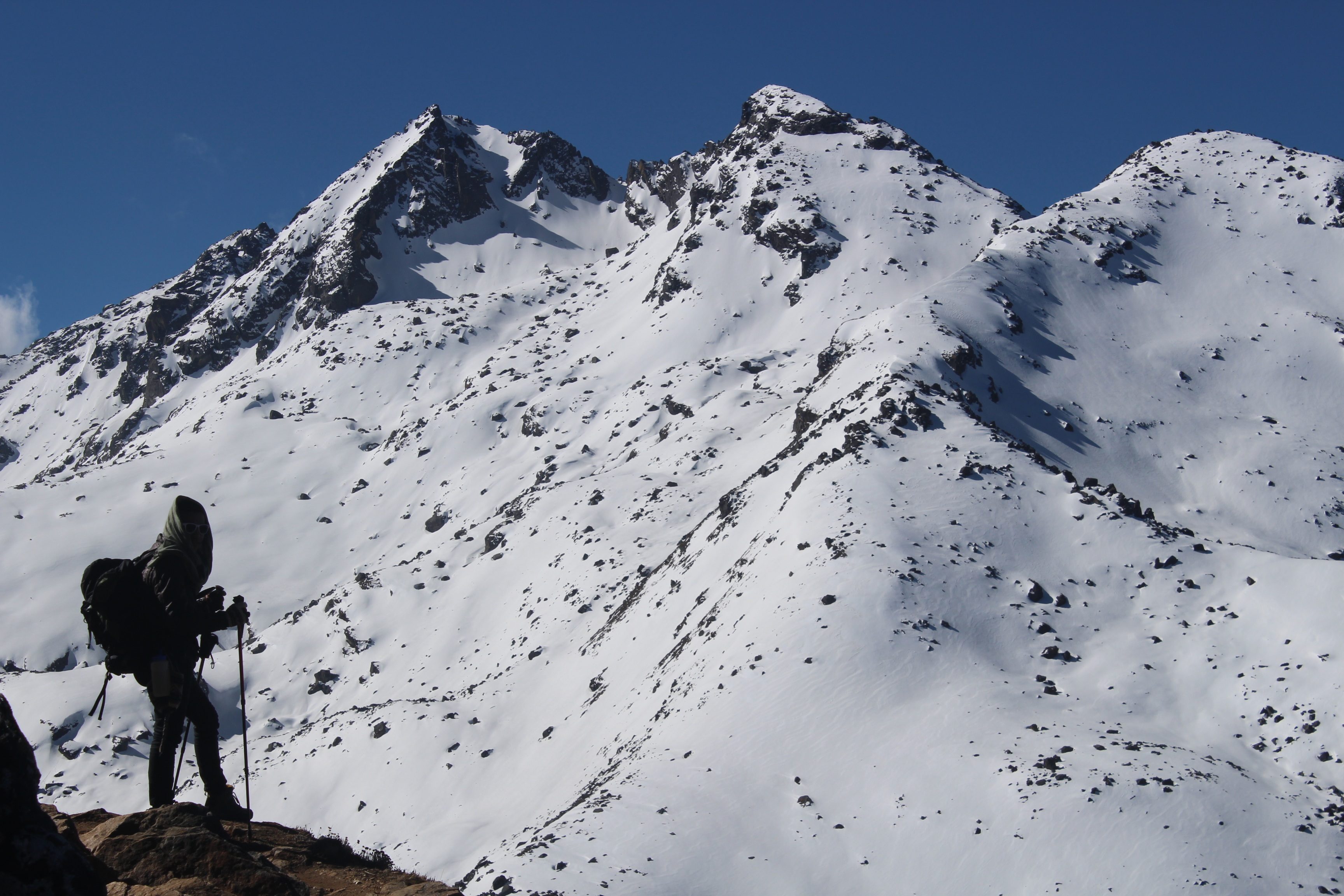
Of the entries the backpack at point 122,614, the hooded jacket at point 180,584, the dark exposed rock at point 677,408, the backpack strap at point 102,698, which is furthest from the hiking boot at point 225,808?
the dark exposed rock at point 677,408

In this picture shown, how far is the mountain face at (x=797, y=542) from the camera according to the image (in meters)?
22.0

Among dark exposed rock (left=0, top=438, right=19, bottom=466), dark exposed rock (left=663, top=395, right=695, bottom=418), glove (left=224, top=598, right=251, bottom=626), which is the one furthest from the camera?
dark exposed rock (left=0, top=438, right=19, bottom=466)

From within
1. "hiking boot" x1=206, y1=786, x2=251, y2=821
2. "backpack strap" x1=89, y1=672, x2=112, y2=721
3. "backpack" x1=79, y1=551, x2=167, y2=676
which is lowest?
"hiking boot" x1=206, y1=786, x2=251, y2=821

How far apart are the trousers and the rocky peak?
157 m

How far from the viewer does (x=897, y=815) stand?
2147 centimetres

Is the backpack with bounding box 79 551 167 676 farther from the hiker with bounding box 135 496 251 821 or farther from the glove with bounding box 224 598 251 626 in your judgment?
the glove with bounding box 224 598 251 626

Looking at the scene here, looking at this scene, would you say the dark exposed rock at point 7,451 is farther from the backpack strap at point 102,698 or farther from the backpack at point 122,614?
the backpack at point 122,614

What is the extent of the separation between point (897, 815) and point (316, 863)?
54.2 feet

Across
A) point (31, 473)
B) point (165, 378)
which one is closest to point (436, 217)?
point (165, 378)

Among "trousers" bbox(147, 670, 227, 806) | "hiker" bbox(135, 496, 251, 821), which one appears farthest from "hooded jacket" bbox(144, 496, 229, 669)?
"trousers" bbox(147, 670, 227, 806)

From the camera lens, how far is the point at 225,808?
8414 mm

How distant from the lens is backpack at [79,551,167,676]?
7684 mm

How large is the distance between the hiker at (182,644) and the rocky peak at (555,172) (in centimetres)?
15658

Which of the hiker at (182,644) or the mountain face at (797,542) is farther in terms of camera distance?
the mountain face at (797,542)
